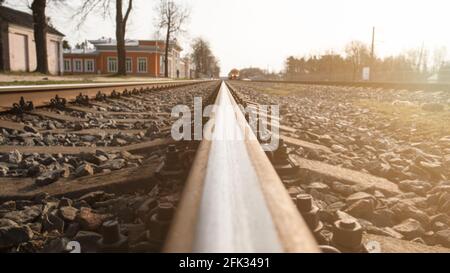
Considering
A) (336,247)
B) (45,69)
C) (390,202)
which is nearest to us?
(336,247)

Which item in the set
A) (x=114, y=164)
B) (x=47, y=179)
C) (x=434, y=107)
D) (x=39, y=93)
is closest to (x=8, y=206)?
(x=47, y=179)

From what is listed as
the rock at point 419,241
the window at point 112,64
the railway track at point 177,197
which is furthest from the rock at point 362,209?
the window at point 112,64

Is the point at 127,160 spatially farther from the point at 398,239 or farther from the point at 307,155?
the point at 398,239

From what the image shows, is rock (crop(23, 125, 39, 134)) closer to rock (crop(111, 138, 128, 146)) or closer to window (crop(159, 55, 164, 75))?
rock (crop(111, 138, 128, 146))

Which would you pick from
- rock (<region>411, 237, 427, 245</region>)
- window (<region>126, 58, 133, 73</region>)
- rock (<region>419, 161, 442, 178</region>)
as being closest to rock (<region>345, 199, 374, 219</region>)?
rock (<region>411, 237, 427, 245</region>)

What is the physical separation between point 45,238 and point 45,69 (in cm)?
2287

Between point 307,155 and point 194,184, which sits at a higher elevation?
point 194,184

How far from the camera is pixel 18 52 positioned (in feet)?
123

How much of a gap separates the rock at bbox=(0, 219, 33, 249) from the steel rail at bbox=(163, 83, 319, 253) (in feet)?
2.57

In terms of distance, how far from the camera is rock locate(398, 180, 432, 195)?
2537mm

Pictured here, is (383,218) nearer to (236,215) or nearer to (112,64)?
(236,215)

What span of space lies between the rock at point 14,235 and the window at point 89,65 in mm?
70798
